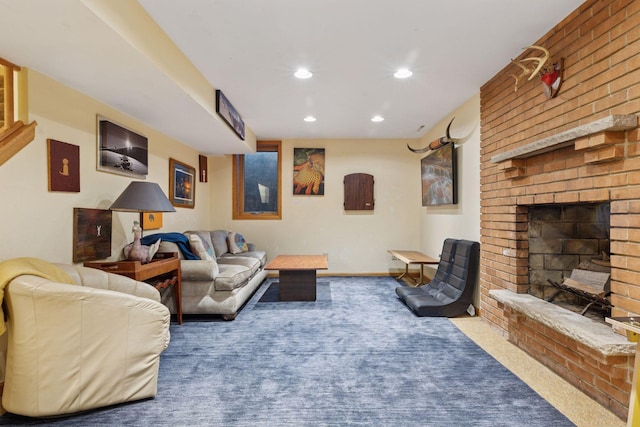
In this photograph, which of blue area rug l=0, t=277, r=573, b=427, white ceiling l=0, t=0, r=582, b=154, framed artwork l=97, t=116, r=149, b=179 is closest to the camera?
blue area rug l=0, t=277, r=573, b=427

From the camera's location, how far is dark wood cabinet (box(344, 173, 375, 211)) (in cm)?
577

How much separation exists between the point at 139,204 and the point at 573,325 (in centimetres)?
349

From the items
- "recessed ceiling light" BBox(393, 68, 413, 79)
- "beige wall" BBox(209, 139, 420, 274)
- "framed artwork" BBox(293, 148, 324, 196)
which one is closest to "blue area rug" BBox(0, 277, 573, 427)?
"beige wall" BBox(209, 139, 420, 274)

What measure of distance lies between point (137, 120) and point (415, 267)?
5016 millimetres

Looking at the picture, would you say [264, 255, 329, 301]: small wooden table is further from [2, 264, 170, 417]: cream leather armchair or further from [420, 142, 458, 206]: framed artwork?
[2, 264, 170, 417]: cream leather armchair

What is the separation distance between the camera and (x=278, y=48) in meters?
2.60

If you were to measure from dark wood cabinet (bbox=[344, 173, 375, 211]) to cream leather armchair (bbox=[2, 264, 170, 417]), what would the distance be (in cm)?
432

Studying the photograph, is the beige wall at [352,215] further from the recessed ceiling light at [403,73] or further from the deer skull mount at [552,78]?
the deer skull mount at [552,78]

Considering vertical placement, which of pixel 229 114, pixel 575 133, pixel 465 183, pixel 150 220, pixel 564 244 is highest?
pixel 229 114

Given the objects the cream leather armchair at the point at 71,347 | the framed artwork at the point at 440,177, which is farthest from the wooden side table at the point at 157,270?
the framed artwork at the point at 440,177

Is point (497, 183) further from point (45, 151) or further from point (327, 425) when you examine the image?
point (45, 151)

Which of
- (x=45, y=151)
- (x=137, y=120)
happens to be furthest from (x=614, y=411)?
(x=137, y=120)

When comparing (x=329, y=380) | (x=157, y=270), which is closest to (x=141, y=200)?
(x=157, y=270)

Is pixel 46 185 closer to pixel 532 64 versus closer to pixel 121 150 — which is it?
pixel 121 150
